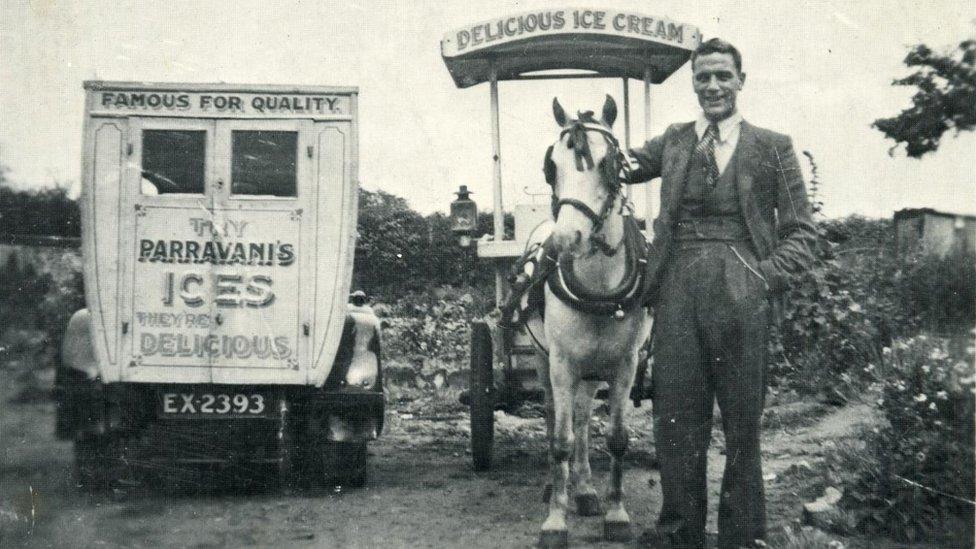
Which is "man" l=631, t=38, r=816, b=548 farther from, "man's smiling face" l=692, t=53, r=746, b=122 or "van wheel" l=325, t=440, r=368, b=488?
"van wheel" l=325, t=440, r=368, b=488

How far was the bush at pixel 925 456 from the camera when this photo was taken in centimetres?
420

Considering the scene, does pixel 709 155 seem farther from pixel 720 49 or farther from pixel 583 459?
pixel 583 459

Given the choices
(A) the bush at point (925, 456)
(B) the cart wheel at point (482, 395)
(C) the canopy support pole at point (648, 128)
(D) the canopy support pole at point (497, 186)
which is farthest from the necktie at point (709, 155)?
(B) the cart wheel at point (482, 395)

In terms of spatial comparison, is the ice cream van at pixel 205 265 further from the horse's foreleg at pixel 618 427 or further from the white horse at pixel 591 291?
the horse's foreleg at pixel 618 427

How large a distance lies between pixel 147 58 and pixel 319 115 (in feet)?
3.71

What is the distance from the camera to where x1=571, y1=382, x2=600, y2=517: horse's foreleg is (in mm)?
5441

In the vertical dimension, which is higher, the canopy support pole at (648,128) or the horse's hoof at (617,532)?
the canopy support pole at (648,128)

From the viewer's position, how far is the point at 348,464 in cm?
622

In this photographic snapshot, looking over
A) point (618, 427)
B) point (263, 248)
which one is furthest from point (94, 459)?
point (618, 427)

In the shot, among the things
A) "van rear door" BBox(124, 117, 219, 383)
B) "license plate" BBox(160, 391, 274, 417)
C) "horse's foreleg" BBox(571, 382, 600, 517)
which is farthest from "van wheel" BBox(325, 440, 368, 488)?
"horse's foreleg" BBox(571, 382, 600, 517)

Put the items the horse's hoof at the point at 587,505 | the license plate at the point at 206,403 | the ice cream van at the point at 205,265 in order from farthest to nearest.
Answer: the license plate at the point at 206,403
the ice cream van at the point at 205,265
the horse's hoof at the point at 587,505

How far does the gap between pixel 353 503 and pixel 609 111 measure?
2945 mm

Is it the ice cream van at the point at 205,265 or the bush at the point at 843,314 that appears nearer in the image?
the ice cream van at the point at 205,265

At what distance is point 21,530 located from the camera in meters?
4.63
